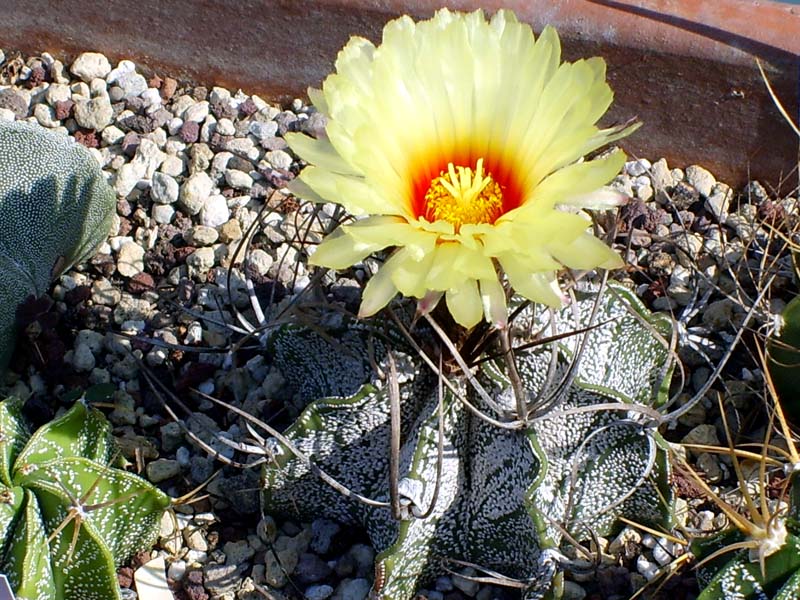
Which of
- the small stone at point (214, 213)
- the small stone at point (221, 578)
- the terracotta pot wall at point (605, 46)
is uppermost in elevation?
the terracotta pot wall at point (605, 46)

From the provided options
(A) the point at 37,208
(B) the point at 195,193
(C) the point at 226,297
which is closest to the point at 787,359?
(C) the point at 226,297

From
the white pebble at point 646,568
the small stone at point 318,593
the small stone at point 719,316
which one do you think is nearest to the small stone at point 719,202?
the small stone at point 719,316

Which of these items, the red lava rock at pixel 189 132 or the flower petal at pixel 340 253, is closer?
the flower petal at pixel 340 253

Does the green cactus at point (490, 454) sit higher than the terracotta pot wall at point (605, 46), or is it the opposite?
the terracotta pot wall at point (605, 46)

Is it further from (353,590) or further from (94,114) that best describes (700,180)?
(94,114)

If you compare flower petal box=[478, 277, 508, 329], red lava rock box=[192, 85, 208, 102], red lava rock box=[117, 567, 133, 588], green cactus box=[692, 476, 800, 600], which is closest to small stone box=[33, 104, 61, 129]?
red lava rock box=[192, 85, 208, 102]

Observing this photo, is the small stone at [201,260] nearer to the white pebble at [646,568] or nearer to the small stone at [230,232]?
the small stone at [230,232]
